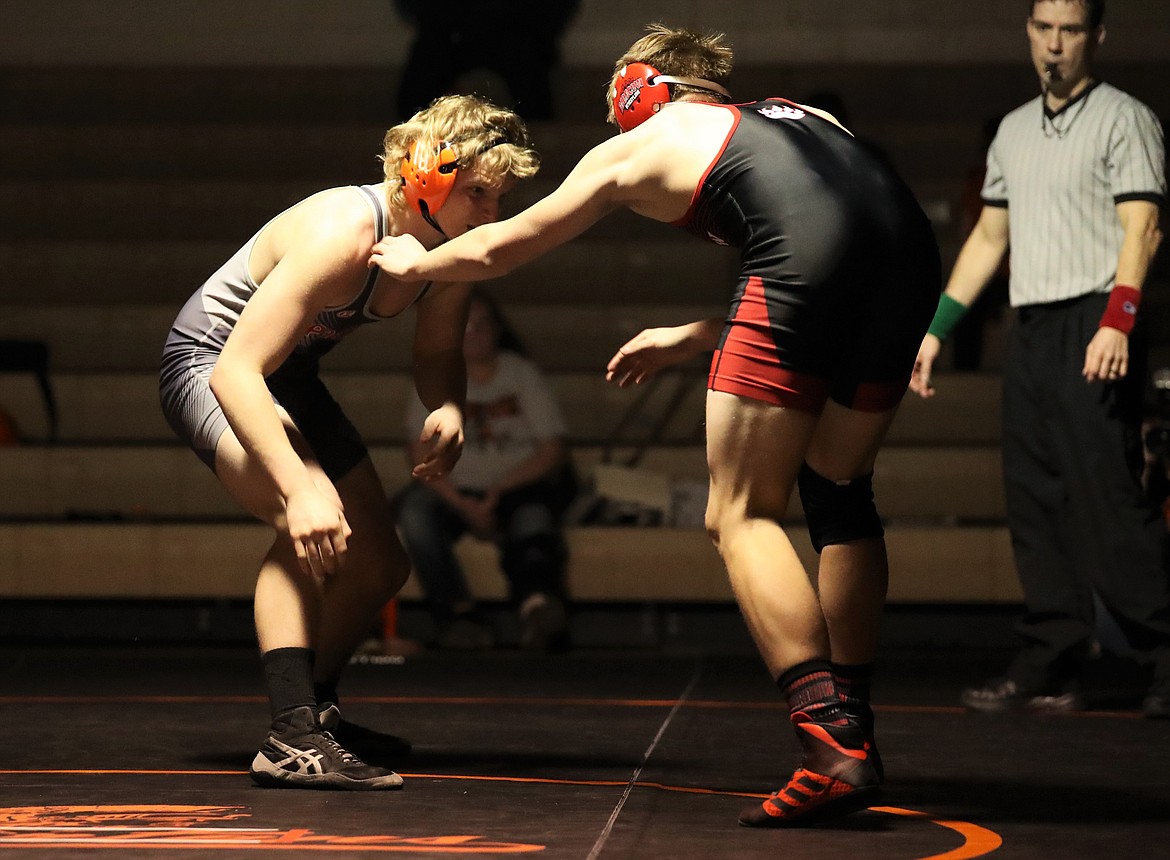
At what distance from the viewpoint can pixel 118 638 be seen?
232 inches

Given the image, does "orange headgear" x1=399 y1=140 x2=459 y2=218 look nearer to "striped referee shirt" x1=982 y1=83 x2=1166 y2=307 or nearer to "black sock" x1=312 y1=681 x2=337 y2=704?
"black sock" x1=312 y1=681 x2=337 y2=704

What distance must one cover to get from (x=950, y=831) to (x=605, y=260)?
491 cm

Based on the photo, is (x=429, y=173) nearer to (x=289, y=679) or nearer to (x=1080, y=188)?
(x=289, y=679)

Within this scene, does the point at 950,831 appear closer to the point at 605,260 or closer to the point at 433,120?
the point at 433,120

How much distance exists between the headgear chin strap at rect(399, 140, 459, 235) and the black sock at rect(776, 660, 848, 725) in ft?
3.11

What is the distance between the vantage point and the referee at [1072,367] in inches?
159

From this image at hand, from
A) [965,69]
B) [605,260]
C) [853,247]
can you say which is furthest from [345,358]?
[853,247]

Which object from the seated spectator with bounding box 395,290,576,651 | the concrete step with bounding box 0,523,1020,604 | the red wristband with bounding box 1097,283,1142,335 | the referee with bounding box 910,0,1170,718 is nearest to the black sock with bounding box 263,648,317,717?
the referee with bounding box 910,0,1170,718

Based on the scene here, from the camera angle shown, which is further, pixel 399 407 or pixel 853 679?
pixel 399 407

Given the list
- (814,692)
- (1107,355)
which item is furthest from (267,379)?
(1107,355)

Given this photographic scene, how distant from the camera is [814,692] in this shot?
2.62m

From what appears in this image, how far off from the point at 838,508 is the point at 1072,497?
1372mm

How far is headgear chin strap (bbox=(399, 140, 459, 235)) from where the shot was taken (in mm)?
2996

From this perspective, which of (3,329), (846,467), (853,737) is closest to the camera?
(853,737)
